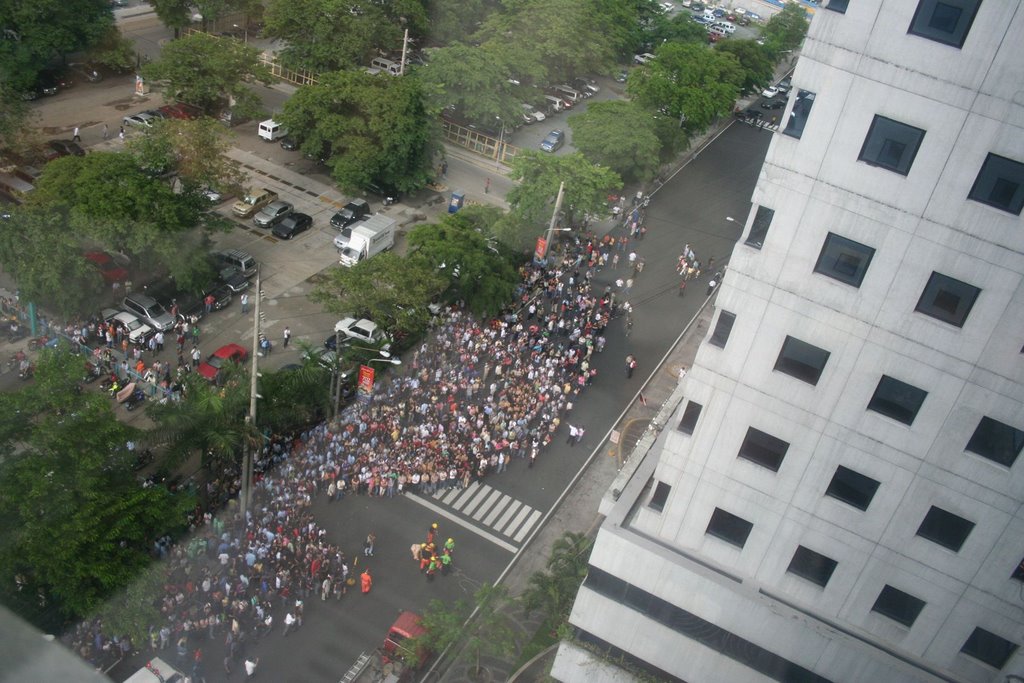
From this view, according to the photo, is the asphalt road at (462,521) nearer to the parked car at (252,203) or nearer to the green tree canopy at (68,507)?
the green tree canopy at (68,507)

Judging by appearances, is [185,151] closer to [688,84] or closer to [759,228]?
[759,228]

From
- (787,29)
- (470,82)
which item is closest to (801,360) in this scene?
(470,82)

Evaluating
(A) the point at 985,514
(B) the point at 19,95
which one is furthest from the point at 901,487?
(B) the point at 19,95

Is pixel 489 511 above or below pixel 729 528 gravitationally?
below

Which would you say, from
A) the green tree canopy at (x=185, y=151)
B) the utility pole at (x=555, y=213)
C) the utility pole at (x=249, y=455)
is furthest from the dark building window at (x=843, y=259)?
the green tree canopy at (x=185, y=151)

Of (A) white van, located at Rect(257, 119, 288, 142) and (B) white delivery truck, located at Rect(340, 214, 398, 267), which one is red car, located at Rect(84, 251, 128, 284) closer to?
(B) white delivery truck, located at Rect(340, 214, 398, 267)

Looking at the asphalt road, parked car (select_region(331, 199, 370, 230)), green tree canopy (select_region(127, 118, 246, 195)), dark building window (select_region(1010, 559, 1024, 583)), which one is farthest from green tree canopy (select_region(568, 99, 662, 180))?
dark building window (select_region(1010, 559, 1024, 583))
